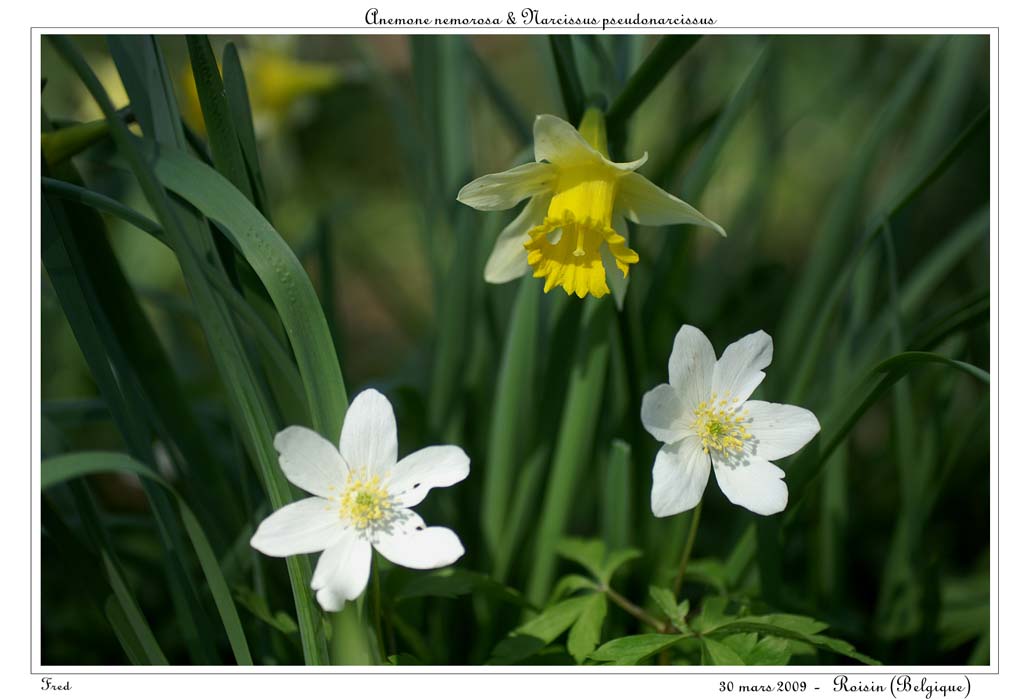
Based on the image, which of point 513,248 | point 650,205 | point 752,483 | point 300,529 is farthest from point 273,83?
point 752,483

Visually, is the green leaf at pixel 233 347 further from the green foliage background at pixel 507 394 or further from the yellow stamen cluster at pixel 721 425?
the yellow stamen cluster at pixel 721 425

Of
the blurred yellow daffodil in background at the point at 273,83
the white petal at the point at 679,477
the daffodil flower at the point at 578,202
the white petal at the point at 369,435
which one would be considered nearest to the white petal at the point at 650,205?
the daffodil flower at the point at 578,202

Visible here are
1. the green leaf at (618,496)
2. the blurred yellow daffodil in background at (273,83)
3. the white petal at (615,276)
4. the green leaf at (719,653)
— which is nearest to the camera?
the green leaf at (719,653)

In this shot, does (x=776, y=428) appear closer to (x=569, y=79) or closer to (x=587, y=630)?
(x=587, y=630)

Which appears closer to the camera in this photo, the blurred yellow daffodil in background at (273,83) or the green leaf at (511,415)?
the green leaf at (511,415)

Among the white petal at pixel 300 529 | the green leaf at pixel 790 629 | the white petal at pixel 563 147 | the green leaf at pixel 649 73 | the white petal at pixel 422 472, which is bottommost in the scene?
the green leaf at pixel 790 629

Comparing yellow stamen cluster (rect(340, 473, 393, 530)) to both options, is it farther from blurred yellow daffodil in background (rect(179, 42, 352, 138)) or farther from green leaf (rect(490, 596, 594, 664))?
blurred yellow daffodil in background (rect(179, 42, 352, 138))

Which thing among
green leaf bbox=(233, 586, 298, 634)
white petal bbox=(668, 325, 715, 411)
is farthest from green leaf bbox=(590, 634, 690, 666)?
green leaf bbox=(233, 586, 298, 634)
